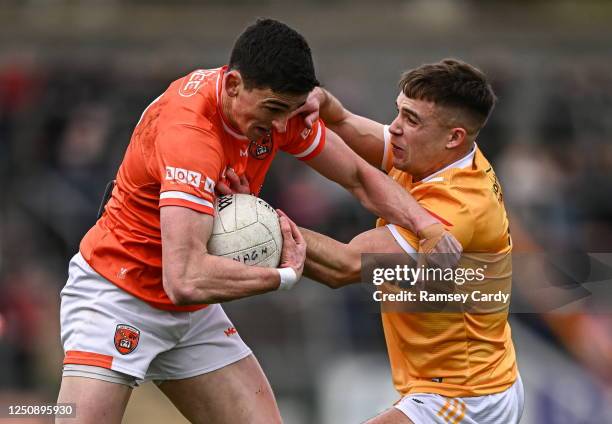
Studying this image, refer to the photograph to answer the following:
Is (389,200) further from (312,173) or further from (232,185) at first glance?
(312,173)

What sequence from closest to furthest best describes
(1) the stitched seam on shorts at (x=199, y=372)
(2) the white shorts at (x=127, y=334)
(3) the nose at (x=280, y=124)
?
(3) the nose at (x=280, y=124) → (2) the white shorts at (x=127, y=334) → (1) the stitched seam on shorts at (x=199, y=372)

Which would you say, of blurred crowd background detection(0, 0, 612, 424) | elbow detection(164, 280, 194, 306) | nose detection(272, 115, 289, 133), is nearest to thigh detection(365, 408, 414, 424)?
elbow detection(164, 280, 194, 306)

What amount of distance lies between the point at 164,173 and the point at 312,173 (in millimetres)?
8536

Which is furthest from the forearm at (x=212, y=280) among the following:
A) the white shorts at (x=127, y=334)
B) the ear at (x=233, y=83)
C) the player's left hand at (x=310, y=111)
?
the player's left hand at (x=310, y=111)

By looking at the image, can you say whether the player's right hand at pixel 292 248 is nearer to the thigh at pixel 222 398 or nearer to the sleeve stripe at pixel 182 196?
the sleeve stripe at pixel 182 196

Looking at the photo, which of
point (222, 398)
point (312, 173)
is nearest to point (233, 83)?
point (222, 398)

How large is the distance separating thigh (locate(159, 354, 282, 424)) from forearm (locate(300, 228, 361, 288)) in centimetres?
82

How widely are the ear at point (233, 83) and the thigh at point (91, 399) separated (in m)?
1.71

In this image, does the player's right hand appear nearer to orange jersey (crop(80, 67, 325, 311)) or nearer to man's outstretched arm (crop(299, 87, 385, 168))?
orange jersey (crop(80, 67, 325, 311))

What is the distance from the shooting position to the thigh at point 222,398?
266 inches

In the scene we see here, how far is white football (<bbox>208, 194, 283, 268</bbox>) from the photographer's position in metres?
6.05

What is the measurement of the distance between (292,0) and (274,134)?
1568 cm

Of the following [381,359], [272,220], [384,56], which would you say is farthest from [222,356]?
[384,56]

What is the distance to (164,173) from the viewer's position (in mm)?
5922
